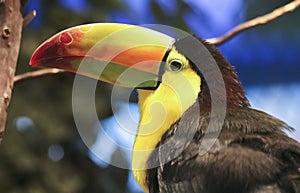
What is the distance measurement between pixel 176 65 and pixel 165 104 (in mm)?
95

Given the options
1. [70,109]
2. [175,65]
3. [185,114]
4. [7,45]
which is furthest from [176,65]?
[70,109]

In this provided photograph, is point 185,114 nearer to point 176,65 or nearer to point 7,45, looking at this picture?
point 176,65

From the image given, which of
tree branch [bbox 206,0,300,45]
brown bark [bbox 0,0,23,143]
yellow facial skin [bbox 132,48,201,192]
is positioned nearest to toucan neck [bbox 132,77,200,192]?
yellow facial skin [bbox 132,48,201,192]

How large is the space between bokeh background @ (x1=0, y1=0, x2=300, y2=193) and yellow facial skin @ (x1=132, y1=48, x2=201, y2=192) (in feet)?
1.54

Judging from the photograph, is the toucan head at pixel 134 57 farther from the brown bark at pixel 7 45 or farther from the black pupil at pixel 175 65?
the brown bark at pixel 7 45

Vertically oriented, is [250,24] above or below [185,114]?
above

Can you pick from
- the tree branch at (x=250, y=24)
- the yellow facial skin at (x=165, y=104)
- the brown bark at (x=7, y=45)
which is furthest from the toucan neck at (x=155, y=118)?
the brown bark at (x=7, y=45)

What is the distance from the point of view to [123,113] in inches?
72.4

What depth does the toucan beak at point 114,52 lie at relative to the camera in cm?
149

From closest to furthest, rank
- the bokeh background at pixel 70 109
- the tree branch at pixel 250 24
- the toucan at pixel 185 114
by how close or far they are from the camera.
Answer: the toucan at pixel 185 114 < the tree branch at pixel 250 24 < the bokeh background at pixel 70 109

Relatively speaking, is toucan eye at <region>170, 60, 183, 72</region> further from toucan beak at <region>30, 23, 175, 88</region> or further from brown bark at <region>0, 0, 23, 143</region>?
brown bark at <region>0, 0, 23, 143</region>

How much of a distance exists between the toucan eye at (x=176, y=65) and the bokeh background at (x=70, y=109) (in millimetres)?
477

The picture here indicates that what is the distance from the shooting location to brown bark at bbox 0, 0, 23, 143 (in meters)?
1.30

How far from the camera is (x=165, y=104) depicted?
1439mm
